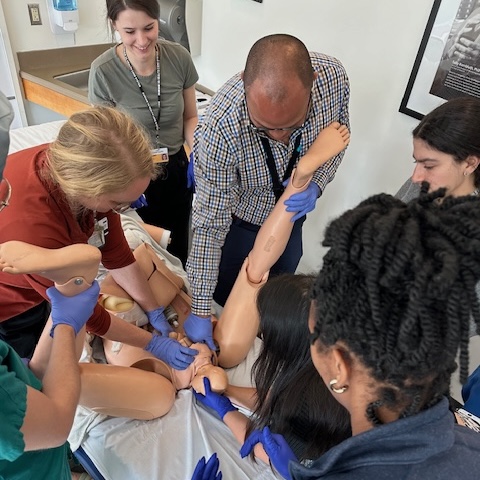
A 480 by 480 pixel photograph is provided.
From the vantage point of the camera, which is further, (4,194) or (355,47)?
(355,47)

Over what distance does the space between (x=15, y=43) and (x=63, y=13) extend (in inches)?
13.7

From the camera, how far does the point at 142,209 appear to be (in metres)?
2.22

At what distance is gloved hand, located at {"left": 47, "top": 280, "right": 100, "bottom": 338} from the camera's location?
3.41ft

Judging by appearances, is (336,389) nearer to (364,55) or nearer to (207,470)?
(207,470)

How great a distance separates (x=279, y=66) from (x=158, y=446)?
3.71ft

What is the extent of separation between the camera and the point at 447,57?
1764mm

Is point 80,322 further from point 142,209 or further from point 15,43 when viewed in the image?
point 15,43

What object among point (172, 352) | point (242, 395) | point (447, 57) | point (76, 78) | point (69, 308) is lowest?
point (242, 395)

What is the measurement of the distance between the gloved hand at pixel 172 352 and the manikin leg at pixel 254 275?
0.43 ft

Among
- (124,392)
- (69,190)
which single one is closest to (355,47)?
(69,190)

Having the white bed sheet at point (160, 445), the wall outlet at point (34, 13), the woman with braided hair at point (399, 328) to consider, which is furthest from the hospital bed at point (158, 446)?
the wall outlet at point (34, 13)

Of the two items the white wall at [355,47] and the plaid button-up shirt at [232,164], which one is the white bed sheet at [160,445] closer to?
the plaid button-up shirt at [232,164]

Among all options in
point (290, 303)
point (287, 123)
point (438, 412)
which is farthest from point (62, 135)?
point (438, 412)

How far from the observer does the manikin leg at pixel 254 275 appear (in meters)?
1.50
